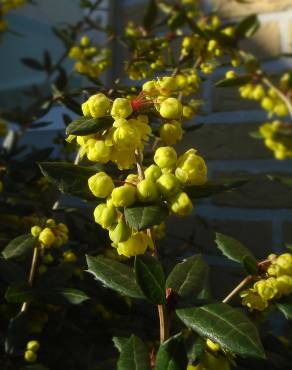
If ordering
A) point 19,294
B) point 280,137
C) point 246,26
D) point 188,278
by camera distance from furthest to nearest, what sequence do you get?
point 246,26
point 280,137
point 19,294
point 188,278

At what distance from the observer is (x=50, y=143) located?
5.29 ft

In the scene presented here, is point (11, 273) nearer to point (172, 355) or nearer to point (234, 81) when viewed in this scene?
point (172, 355)

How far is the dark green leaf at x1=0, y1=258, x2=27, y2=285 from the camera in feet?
2.21

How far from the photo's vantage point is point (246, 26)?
3.19ft

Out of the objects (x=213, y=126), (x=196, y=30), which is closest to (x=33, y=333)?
(x=196, y=30)

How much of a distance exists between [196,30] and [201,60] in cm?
10

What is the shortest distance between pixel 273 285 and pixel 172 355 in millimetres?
129

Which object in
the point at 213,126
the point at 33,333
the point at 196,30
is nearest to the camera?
the point at 33,333

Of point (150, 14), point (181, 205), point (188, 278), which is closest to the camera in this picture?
point (181, 205)

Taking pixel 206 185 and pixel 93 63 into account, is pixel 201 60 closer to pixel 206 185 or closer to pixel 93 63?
pixel 93 63

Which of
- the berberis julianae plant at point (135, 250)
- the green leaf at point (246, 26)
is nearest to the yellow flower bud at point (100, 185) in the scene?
the berberis julianae plant at point (135, 250)

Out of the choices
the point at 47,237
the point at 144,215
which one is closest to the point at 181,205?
the point at 144,215

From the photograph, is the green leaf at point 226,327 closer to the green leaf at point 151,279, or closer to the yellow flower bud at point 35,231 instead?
the green leaf at point 151,279

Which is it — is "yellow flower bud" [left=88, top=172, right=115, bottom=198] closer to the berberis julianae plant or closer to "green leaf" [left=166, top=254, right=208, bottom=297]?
the berberis julianae plant
